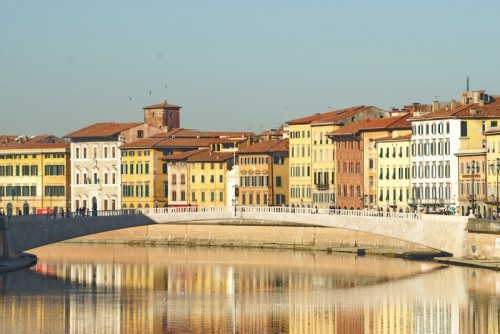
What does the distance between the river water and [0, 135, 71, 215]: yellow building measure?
49.1 m

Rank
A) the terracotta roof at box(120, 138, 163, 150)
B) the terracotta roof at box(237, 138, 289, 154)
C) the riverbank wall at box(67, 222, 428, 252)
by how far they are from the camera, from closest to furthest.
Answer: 1. the riverbank wall at box(67, 222, 428, 252)
2. the terracotta roof at box(237, 138, 289, 154)
3. the terracotta roof at box(120, 138, 163, 150)

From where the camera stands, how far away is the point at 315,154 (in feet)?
456

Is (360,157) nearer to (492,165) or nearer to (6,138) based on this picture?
(492,165)

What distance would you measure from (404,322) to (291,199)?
2545 inches

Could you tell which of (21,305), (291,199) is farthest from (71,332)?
(291,199)

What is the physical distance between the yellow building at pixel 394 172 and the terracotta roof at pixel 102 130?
31.4 meters

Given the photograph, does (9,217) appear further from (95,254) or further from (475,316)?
(475,316)

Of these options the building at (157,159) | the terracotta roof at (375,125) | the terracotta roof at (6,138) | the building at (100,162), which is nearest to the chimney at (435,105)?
the terracotta roof at (375,125)

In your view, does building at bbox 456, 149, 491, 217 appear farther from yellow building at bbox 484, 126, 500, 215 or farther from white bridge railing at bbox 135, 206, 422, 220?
white bridge railing at bbox 135, 206, 422, 220

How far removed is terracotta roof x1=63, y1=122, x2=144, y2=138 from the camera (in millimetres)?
156250

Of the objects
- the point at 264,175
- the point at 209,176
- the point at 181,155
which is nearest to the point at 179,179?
the point at 181,155

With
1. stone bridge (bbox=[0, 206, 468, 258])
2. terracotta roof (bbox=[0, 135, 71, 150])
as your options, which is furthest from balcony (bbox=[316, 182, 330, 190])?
terracotta roof (bbox=[0, 135, 71, 150])

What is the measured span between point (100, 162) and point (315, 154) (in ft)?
75.6

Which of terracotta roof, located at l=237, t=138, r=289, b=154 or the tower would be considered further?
the tower
